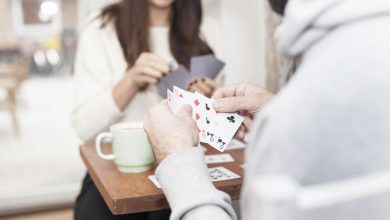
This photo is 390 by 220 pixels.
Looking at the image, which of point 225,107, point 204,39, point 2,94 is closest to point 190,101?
point 225,107

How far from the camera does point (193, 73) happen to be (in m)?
1.44

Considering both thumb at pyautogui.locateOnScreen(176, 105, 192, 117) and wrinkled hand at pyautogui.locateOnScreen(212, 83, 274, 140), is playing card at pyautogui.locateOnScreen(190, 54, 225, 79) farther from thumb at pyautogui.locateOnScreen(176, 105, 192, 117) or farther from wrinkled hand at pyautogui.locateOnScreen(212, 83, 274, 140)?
thumb at pyautogui.locateOnScreen(176, 105, 192, 117)

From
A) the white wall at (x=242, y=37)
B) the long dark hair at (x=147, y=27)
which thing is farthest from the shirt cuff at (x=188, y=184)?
the white wall at (x=242, y=37)

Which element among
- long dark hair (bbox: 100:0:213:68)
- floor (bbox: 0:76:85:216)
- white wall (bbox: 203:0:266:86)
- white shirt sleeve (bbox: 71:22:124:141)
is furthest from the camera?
floor (bbox: 0:76:85:216)

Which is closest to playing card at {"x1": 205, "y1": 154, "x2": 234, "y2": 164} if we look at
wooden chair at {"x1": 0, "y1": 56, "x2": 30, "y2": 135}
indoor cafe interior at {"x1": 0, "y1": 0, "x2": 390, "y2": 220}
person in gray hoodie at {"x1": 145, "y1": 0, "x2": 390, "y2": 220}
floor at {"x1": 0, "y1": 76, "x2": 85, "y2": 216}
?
indoor cafe interior at {"x1": 0, "y1": 0, "x2": 390, "y2": 220}

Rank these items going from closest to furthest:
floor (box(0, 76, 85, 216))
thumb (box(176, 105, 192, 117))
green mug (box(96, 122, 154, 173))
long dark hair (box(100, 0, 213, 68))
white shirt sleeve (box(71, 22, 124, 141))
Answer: thumb (box(176, 105, 192, 117)) < green mug (box(96, 122, 154, 173)) < white shirt sleeve (box(71, 22, 124, 141)) < long dark hair (box(100, 0, 213, 68)) < floor (box(0, 76, 85, 216))

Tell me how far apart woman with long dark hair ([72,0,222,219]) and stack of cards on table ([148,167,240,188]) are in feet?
1.22

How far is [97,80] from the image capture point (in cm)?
161

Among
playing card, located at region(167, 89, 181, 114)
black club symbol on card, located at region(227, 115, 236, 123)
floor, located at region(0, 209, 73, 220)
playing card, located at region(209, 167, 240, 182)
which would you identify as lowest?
floor, located at region(0, 209, 73, 220)

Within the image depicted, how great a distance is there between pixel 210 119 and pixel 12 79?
234 centimetres

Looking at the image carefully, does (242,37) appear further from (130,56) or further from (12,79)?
(12,79)

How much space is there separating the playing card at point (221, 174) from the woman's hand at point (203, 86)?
1.30ft

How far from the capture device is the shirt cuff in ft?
2.23

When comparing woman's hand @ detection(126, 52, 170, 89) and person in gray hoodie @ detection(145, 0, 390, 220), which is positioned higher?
person in gray hoodie @ detection(145, 0, 390, 220)
